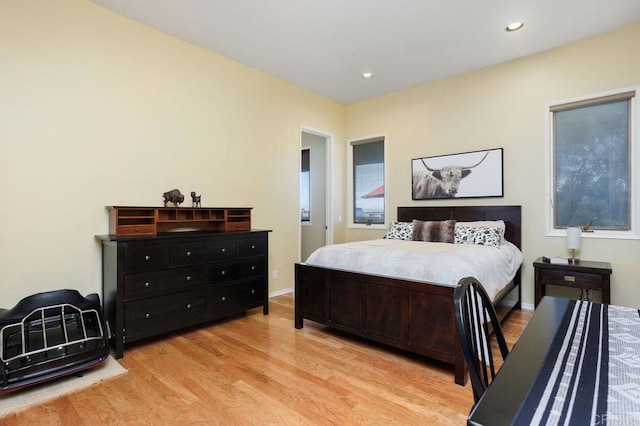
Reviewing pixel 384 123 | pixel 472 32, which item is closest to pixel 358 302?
pixel 472 32

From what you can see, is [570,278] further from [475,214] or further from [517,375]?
[517,375]

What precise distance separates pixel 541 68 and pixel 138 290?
459cm

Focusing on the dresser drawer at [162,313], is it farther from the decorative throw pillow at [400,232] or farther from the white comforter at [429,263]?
the decorative throw pillow at [400,232]

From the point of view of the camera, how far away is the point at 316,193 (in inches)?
223

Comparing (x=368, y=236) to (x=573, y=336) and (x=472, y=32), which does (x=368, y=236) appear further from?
(x=573, y=336)

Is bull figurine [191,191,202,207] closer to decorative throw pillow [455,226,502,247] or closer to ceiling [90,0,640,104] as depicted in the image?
ceiling [90,0,640,104]

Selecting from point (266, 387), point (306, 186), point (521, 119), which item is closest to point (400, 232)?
point (521, 119)

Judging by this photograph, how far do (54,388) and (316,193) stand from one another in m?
4.19

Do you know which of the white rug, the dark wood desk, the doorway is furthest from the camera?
the doorway

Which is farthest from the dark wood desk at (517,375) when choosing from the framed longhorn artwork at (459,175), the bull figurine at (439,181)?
the bull figurine at (439,181)

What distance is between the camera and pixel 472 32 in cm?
320

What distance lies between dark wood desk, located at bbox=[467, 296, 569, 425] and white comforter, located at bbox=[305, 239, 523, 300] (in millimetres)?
1112

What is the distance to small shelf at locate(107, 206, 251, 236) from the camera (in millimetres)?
2748

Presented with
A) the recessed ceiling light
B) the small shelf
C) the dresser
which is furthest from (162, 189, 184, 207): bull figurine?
the recessed ceiling light
